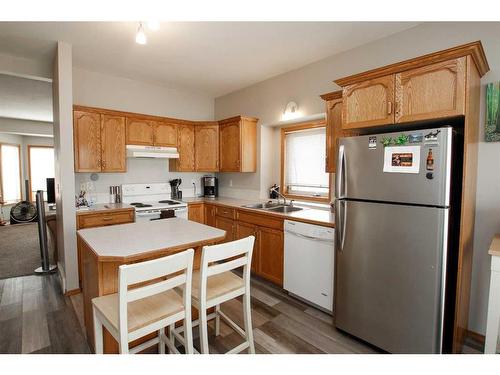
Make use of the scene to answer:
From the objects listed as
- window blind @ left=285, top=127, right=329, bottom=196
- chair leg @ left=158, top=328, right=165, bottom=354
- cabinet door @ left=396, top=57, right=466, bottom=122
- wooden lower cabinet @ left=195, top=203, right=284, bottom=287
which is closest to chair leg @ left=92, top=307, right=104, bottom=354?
chair leg @ left=158, top=328, right=165, bottom=354

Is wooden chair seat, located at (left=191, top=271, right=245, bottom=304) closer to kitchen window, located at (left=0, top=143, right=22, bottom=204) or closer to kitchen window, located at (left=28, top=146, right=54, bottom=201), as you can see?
kitchen window, located at (left=0, top=143, right=22, bottom=204)

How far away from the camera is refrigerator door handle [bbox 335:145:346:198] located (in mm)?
2051

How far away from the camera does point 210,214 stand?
3.90 m

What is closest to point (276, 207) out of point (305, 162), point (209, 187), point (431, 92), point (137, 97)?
point (305, 162)

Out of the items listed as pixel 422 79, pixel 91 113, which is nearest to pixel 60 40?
pixel 91 113

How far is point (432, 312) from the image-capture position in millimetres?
1637

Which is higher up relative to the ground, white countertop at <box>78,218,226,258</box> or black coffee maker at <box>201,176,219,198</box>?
black coffee maker at <box>201,176,219,198</box>

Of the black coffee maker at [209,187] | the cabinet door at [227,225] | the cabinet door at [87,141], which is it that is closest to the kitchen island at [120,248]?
the cabinet door at [227,225]

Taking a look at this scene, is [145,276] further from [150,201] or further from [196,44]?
[150,201]

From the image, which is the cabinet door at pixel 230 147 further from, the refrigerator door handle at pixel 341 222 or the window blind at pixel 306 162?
the refrigerator door handle at pixel 341 222

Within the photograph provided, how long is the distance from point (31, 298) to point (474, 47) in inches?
170

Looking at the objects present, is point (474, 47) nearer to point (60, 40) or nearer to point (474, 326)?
point (474, 326)

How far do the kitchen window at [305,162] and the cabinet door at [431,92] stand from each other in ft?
4.90

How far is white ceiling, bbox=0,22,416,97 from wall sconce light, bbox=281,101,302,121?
0.47 meters
